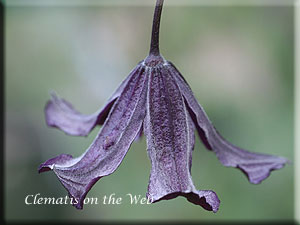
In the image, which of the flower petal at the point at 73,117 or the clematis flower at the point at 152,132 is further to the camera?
the flower petal at the point at 73,117

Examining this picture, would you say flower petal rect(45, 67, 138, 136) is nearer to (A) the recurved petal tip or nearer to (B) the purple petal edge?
(A) the recurved petal tip

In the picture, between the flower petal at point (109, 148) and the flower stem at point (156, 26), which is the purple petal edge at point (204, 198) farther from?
the flower stem at point (156, 26)

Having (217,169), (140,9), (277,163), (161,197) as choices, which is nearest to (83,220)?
(217,169)

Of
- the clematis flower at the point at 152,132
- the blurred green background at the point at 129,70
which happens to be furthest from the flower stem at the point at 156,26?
the blurred green background at the point at 129,70

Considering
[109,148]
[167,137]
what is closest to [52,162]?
[109,148]

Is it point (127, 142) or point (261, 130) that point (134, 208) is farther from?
→ point (127, 142)

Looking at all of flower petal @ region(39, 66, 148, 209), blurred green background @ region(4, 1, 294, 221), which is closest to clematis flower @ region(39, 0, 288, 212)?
flower petal @ region(39, 66, 148, 209)

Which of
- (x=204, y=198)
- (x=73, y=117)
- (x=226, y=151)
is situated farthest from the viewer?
(x=73, y=117)

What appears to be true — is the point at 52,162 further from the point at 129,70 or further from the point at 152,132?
the point at 129,70
